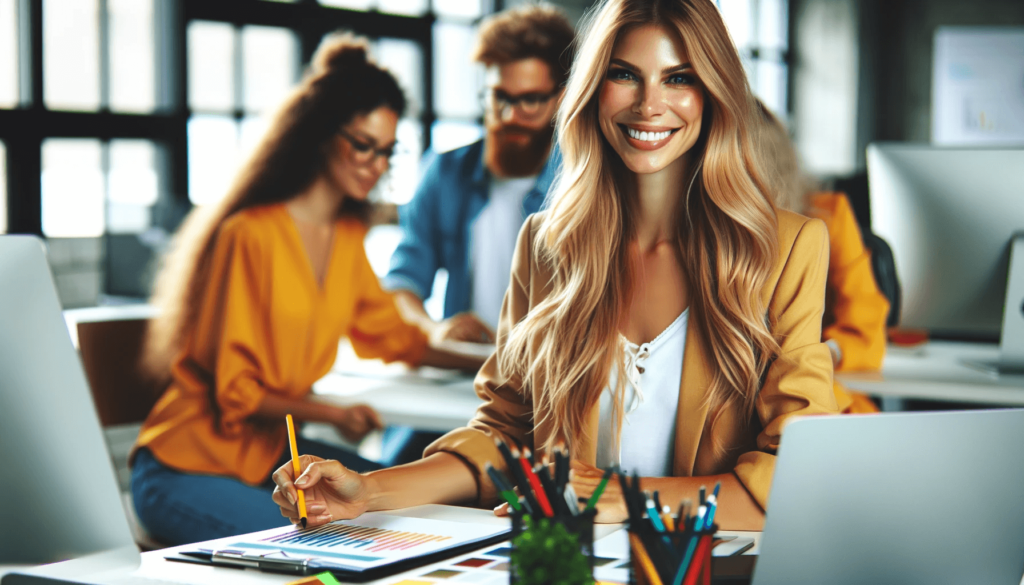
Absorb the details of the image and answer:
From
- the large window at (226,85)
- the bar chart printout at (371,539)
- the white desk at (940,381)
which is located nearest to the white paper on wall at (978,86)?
the large window at (226,85)

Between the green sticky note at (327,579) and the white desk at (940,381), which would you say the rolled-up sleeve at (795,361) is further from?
the white desk at (940,381)

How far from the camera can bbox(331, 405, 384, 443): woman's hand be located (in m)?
2.27

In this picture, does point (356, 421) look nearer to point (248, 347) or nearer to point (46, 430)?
point (248, 347)

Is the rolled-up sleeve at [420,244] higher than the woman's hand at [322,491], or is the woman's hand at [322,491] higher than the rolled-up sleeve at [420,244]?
the rolled-up sleeve at [420,244]

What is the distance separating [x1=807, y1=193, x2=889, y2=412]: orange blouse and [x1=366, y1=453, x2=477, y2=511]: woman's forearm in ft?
4.55

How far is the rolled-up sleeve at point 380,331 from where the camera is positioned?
2.70m

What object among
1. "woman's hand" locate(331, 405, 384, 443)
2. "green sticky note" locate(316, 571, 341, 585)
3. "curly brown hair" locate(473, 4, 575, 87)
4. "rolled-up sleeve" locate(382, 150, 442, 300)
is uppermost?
"curly brown hair" locate(473, 4, 575, 87)

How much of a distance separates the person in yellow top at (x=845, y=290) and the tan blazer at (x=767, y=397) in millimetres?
1092

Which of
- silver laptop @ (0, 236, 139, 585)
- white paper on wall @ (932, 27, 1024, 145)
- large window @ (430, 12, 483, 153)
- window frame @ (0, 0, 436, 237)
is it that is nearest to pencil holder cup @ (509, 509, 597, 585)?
silver laptop @ (0, 236, 139, 585)

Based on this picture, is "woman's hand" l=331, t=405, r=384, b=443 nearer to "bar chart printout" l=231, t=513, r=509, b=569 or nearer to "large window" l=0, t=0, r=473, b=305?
"bar chart printout" l=231, t=513, r=509, b=569

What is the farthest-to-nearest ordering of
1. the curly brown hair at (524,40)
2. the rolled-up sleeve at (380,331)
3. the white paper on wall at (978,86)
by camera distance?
the white paper on wall at (978,86) → the curly brown hair at (524,40) → the rolled-up sleeve at (380,331)

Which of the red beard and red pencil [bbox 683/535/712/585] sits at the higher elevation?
the red beard

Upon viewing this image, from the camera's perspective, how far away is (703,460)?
1.46 metres

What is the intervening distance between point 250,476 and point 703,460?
4.02 ft
